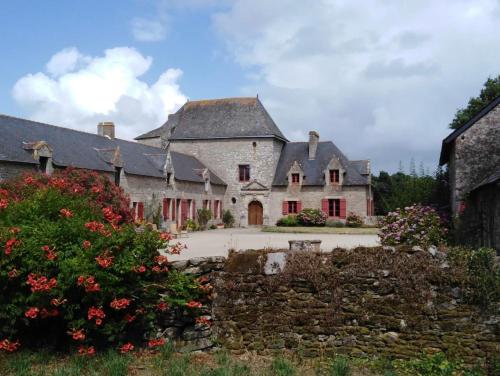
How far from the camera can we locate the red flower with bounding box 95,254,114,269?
623 centimetres

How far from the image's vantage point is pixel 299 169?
34656 mm

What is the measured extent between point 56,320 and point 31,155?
14969 millimetres

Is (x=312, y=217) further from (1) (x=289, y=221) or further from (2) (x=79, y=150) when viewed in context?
(2) (x=79, y=150)

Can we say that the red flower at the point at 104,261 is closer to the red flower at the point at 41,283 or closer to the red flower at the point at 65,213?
the red flower at the point at 41,283

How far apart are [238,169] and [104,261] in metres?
29.9

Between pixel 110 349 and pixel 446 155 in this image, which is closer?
pixel 110 349

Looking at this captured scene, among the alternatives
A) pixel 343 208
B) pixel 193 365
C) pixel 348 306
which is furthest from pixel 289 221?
pixel 193 365

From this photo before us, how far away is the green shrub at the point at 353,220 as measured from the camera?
32250 millimetres

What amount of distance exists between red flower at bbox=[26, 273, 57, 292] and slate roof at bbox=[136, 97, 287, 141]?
29.5m

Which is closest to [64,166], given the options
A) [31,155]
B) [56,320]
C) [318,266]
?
[31,155]

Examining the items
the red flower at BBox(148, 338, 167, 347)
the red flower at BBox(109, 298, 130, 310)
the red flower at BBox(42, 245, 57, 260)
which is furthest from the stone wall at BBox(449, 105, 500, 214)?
the red flower at BBox(42, 245, 57, 260)

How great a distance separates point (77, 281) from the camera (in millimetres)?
6180

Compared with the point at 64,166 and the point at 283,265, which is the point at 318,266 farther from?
the point at 64,166

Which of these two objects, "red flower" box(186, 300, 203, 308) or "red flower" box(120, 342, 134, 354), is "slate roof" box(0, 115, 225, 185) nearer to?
"red flower" box(120, 342, 134, 354)
